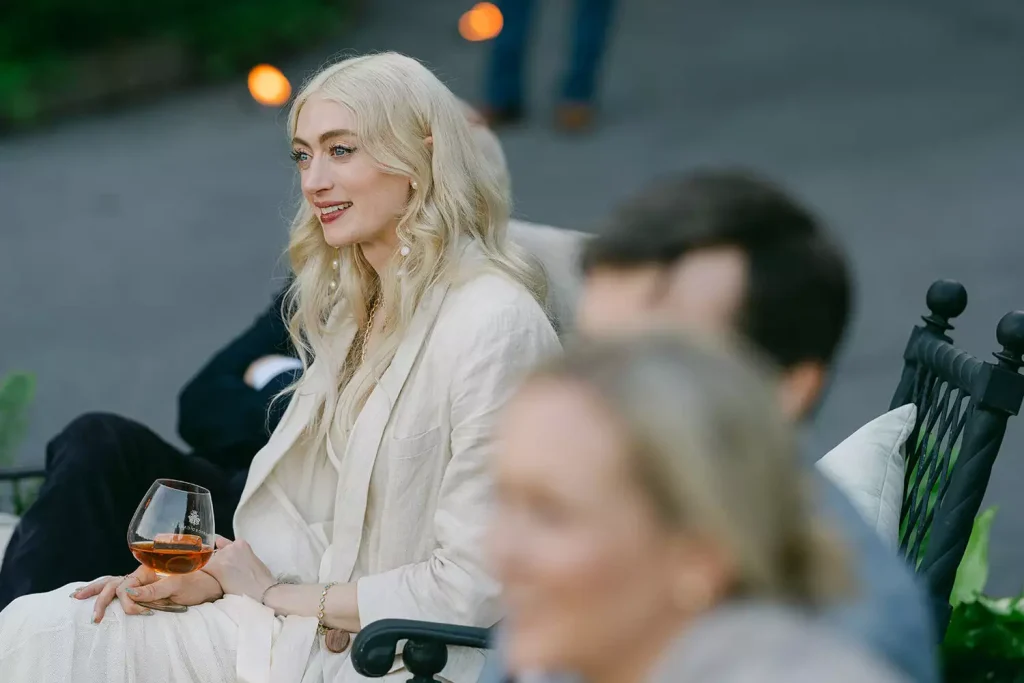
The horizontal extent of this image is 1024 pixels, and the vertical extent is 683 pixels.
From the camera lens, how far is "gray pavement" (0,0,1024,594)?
236 inches

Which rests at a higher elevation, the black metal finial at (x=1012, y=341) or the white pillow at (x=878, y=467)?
the black metal finial at (x=1012, y=341)

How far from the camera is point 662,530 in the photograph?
1047mm

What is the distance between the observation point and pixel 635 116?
8.33 metres

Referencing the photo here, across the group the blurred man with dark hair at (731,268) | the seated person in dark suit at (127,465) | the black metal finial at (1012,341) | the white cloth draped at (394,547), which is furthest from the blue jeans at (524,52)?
the blurred man with dark hair at (731,268)

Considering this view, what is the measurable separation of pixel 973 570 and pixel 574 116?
5.23m

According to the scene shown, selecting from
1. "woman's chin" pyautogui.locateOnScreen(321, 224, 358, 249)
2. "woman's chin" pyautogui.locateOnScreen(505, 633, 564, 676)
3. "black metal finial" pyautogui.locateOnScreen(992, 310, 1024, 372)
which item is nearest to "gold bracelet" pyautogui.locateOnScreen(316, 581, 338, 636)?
"woman's chin" pyautogui.locateOnScreen(321, 224, 358, 249)

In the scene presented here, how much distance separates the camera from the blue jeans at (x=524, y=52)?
7.63 meters

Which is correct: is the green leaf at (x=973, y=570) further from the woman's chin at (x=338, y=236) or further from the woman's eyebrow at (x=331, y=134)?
the woman's eyebrow at (x=331, y=134)

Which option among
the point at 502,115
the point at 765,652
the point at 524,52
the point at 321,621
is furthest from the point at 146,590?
the point at 502,115

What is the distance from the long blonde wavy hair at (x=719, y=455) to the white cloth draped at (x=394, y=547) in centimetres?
137

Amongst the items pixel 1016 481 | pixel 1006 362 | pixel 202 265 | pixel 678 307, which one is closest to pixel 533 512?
pixel 678 307

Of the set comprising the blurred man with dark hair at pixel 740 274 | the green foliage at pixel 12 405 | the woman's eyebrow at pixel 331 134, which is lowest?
the green foliage at pixel 12 405

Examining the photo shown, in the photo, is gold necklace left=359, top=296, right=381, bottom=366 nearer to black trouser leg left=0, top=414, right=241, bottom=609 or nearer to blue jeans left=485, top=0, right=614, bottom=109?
black trouser leg left=0, top=414, right=241, bottom=609

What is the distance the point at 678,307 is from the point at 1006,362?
973mm
